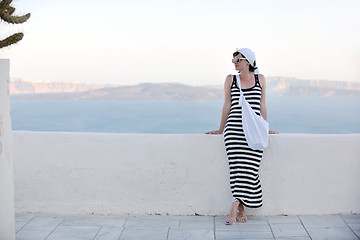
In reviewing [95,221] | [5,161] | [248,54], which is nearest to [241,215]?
[95,221]

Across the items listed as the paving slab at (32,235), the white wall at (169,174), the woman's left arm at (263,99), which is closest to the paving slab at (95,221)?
the white wall at (169,174)

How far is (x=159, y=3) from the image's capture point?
8012 centimetres

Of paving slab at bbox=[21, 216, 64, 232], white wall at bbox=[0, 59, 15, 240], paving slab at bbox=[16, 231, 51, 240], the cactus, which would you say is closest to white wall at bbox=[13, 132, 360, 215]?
paving slab at bbox=[21, 216, 64, 232]

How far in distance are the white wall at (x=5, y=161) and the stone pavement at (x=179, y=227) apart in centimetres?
44

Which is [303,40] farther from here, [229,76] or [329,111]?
[229,76]

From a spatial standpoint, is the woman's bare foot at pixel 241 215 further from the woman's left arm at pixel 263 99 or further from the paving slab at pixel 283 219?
the woman's left arm at pixel 263 99

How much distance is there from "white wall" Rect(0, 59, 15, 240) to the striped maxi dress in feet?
6.05

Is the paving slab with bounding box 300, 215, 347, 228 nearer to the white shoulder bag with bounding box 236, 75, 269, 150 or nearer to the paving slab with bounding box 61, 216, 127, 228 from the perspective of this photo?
the white shoulder bag with bounding box 236, 75, 269, 150

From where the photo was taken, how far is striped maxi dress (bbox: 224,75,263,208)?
412 centimetres

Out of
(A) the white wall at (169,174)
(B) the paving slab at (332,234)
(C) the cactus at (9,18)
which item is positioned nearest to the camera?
(C) the cactus at (9,18)

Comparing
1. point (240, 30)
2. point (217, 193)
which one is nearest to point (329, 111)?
point (240, 30)

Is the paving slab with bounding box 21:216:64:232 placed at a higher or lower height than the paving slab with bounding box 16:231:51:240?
higher

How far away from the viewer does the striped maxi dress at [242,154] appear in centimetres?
412

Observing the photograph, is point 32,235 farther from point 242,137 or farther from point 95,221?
point 242,137
